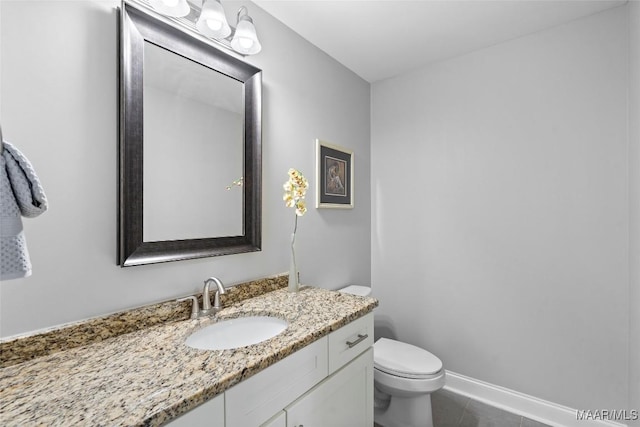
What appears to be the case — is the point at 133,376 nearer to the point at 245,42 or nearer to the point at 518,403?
the point at 245,42

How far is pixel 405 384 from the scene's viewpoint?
167cm

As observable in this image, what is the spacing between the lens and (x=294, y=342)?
103cm

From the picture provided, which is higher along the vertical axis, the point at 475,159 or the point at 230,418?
the point at 475,159

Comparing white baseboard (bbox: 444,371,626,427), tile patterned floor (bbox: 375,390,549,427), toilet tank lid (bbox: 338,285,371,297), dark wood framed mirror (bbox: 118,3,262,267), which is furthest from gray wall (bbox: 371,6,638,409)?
dark wood framed mirror (bbox: 118,3,262,267)

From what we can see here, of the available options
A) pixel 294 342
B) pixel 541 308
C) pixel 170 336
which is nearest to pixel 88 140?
pixel 170 336

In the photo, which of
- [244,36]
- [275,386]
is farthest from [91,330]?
[244,36]

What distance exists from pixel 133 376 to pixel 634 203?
232 cm

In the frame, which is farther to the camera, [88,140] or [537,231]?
[537,231]

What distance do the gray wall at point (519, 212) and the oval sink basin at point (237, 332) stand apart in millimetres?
1458

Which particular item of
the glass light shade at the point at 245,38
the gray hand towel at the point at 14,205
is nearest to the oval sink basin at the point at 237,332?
the gray hand towel at the point at 14,205

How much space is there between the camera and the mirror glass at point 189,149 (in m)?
1.22

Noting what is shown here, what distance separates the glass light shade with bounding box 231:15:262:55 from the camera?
54.4 inches

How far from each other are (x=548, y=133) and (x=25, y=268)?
2.49 metres

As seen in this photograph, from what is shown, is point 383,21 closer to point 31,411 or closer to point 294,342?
point 294,342
